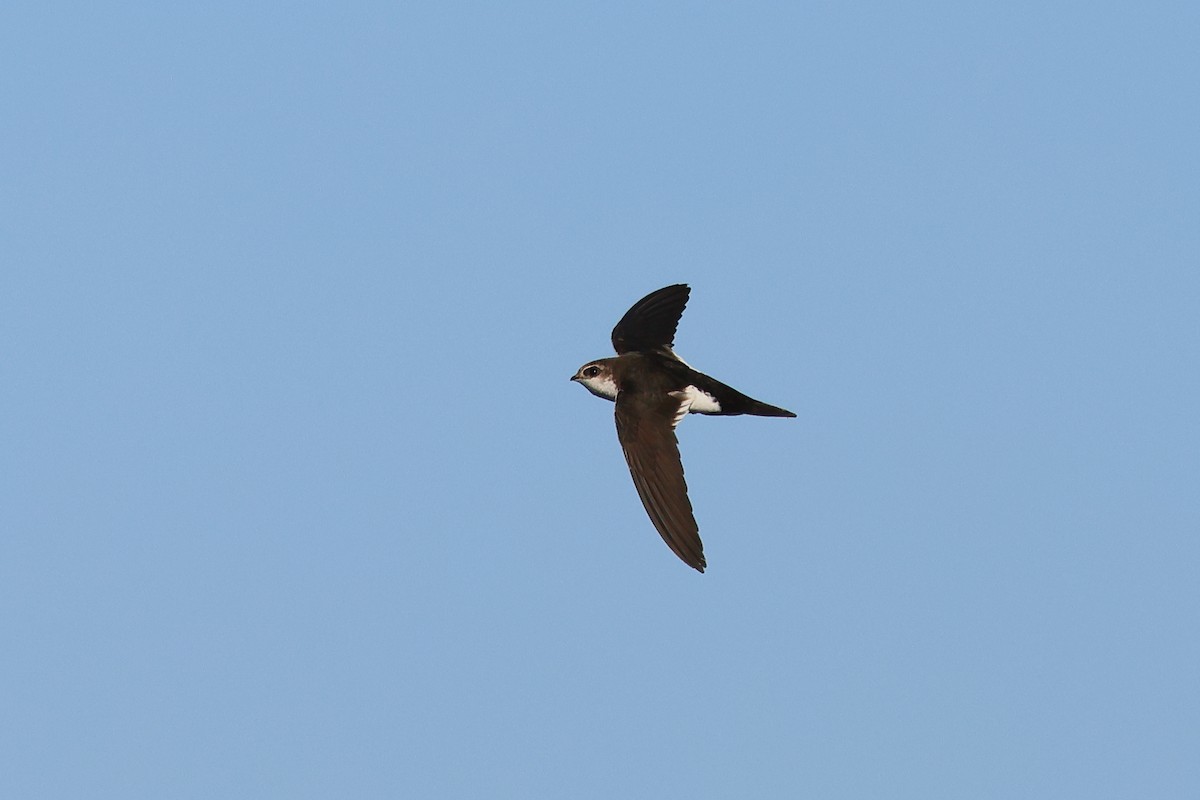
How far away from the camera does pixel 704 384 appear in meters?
20.3

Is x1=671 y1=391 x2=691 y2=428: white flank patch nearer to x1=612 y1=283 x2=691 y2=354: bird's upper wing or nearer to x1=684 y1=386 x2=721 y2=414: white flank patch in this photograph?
x1=684 y1=386 x2=721 y2=414: white flank patch

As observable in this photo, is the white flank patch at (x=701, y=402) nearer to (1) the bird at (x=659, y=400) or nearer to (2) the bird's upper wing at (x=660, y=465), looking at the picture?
(1) the bird at (x=659, y=400)

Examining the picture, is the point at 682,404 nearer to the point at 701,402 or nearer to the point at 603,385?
the point at 701,402

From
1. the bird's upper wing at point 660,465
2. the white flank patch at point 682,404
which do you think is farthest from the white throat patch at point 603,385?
the white flank patch at point 682,404

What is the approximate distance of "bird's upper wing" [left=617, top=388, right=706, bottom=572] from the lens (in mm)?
17906

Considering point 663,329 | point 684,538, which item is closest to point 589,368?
point 663,329

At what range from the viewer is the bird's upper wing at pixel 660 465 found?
705 inches

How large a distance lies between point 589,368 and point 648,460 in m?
2.45

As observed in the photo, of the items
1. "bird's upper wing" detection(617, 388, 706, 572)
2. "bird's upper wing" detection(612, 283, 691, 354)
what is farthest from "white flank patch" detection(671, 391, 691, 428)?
"bird's upper wing" detection(612, 283, 691, 354)

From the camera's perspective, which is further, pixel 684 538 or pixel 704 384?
pixel 704 384

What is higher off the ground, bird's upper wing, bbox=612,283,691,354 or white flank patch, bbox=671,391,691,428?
bird's upper wing, bbox=612,283,691,354

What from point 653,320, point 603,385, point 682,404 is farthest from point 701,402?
point 653,320

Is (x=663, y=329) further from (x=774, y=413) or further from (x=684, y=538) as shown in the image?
(x=684, y=538)

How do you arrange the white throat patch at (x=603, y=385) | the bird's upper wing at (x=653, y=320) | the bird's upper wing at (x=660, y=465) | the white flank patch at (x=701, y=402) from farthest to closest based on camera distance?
the bird's upper wing at (x=653, y=320), the white throat patch at (x=603, y=385), the white flank patch at (x=701, y=402), the bird's upper wing at (x=660, y=465)
